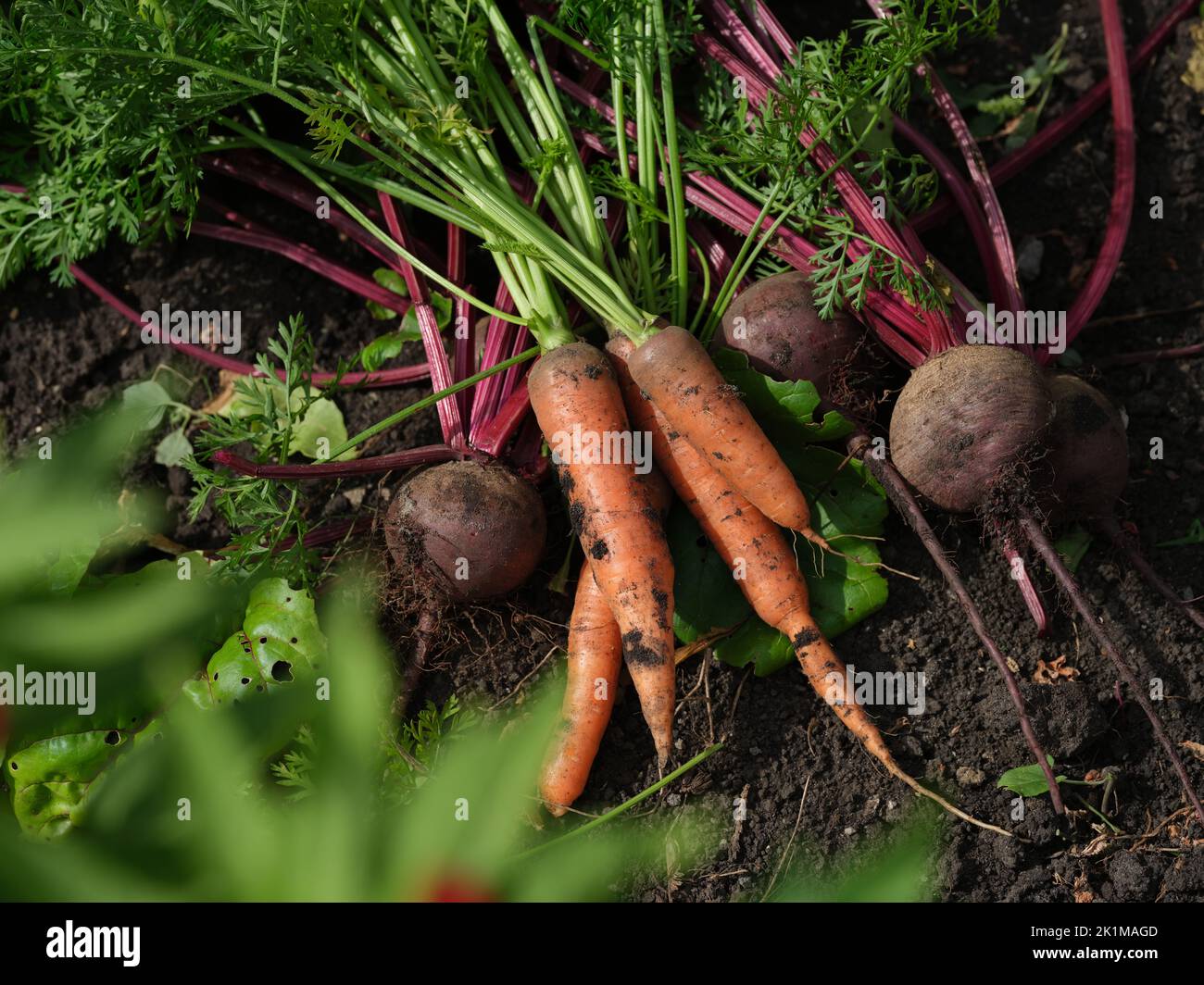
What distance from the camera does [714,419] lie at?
2.76m

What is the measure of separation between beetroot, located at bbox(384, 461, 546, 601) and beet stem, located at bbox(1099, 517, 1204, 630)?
162 centimetres

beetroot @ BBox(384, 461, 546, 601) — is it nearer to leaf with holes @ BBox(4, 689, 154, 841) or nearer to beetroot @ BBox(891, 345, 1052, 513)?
leaf with holes @ BBox(4, 689, 154, 841)

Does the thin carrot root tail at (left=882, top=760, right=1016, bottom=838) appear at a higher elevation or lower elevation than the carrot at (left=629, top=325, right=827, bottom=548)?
lower

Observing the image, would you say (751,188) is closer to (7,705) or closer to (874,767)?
(874,767)

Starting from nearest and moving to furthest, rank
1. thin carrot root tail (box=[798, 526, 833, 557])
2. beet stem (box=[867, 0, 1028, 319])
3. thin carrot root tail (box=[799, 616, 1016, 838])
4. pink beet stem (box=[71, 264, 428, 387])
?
thin carrot root tail (box=[799, 616, 1016, 838])
thin carrot root tail (box=[798, 526, 833, 557])
beet stem (box=[867, 0, 1028, 319])
pink beet stem (box=[71, 264, 428, 387])

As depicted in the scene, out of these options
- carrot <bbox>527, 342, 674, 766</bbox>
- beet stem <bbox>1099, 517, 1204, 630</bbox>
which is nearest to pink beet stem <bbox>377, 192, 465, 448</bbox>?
carrot <bbox>527, 342, 674, 766</bbox>

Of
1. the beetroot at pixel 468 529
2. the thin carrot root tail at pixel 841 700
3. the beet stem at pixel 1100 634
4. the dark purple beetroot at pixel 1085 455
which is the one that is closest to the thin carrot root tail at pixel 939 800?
the thin carrot root tail at pixel 841 700

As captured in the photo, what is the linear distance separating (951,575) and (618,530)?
91cm

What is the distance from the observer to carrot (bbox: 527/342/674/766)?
2754mm

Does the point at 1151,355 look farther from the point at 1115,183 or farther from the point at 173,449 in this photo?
the point at 173,449

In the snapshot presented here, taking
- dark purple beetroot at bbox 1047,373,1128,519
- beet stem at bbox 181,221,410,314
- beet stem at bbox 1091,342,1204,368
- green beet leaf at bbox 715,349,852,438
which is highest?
beet stem at bbox 181,221,410,314

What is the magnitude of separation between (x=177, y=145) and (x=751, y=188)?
171cm

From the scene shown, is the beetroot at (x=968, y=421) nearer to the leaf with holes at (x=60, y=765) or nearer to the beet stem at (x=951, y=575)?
the beet stem at (x=951, y=575)

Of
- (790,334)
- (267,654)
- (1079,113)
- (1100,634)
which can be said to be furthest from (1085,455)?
(267,654)
